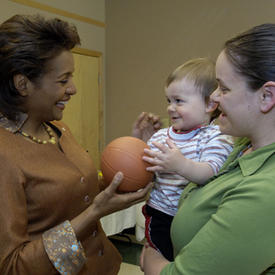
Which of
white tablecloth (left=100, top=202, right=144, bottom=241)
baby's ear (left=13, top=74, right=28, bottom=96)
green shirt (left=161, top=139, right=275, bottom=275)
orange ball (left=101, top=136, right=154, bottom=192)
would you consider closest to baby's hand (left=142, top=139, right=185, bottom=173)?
orange ball (left=101, top=136, right=154, bottom=192)

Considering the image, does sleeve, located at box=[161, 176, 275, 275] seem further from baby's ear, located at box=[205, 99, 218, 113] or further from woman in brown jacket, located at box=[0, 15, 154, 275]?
baby's ear, located at box=[205, 99, 218, 113]

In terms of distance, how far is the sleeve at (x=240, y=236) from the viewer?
2.84 feet

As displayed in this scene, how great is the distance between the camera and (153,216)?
63.3 inches

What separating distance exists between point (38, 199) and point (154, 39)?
3829 millimetres

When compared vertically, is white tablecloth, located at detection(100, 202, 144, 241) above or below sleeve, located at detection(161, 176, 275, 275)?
below

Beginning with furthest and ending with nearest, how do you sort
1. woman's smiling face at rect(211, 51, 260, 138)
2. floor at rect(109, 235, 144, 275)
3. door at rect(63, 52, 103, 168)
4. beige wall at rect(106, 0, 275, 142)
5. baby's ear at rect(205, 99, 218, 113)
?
door at rect(63, 52, 103, 168), beige wall at rect(106, 0, 275, 142), floor at rect(109, 235, 144, 275), baby's ear at rect(205, 99, 218, 113), woman's smiling face at rect(211, 51, 260, 138)


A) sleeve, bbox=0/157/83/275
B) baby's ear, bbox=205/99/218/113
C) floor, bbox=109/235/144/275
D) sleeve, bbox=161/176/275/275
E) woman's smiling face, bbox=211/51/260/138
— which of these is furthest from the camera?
floor, bbox=109/235/144/275

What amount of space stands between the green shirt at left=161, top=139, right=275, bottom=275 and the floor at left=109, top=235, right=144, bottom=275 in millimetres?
2774

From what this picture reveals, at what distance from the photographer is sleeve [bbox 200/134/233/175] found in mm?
1364

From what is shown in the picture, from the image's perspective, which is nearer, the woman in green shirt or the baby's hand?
the woman in green shirt

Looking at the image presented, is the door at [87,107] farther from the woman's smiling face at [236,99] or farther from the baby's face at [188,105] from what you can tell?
the woman's smiling face at [236,99]

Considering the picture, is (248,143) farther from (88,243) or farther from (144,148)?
(88,243)

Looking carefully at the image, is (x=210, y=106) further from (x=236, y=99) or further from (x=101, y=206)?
(x=101, y=206)

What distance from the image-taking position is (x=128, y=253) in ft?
13.8
